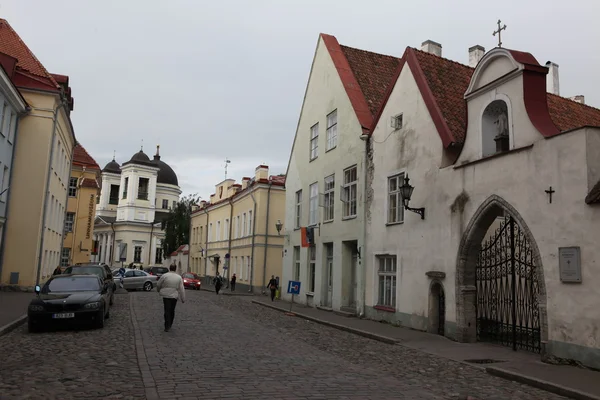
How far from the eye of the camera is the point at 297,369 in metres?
9.01

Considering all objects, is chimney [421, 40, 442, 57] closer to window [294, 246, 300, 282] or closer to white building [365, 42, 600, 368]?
white building [365, 42, 600, 368]

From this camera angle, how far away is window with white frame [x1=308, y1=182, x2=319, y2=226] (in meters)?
25.0

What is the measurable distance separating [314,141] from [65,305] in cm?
1560

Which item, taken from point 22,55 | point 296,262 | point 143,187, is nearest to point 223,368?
point 296,262

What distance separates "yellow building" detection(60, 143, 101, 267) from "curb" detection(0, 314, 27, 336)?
3027 centimetres

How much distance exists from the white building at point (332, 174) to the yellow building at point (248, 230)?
336 inches

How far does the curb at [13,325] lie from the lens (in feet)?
41.1

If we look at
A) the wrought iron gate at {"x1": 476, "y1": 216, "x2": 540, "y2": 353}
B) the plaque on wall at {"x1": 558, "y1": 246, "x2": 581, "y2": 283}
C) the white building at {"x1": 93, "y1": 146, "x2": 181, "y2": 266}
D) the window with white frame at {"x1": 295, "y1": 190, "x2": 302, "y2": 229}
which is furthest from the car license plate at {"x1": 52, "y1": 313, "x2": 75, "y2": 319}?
the white building at {"x1": 93, "y1": 146, "x2": 181, "y2": 266}

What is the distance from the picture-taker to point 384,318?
17.6 meters

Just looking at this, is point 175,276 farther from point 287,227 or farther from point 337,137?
point 287,227

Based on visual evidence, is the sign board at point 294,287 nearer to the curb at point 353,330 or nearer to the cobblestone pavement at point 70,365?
the curb at point 353,330

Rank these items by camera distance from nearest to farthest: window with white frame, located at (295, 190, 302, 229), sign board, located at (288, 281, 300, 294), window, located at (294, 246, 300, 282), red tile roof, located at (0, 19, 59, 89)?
sign board, located at (288, 281, 300, 294) < red tile roof, located at (0, 19, 59, 89) < window, located at (294, 246, 300, 282) < window with white frame, located at (295, 190, 302, 229)

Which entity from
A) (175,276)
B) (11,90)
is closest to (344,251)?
(175,276)

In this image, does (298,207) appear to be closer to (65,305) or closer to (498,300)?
(498,300)
